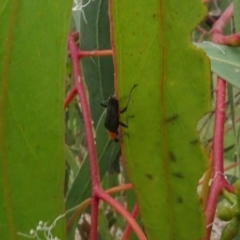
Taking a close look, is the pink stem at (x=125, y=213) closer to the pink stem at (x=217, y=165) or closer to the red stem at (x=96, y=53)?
the pink stem at (x=217, y=165)

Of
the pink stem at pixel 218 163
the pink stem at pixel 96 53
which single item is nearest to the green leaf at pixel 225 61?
the pink stem at pixel 218 163

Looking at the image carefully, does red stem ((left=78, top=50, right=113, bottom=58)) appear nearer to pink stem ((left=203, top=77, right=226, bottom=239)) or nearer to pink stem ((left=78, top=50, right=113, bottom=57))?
pink stem ((left=78, top=50, right=113, bottom=57))

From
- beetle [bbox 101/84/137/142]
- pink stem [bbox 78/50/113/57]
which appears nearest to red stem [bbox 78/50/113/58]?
pink stem [bbox 78/50/113/57]

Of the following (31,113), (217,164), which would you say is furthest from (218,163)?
(31,113)

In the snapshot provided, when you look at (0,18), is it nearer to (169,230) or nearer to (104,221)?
(169,230)

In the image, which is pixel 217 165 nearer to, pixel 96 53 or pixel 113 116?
pixel 113 116

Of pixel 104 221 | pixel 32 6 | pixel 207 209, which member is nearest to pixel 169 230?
pixel 207 209
